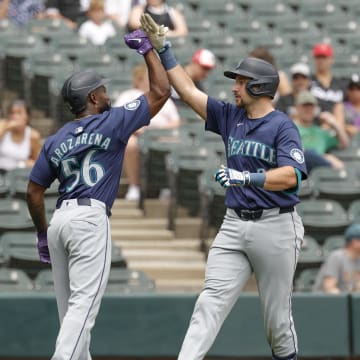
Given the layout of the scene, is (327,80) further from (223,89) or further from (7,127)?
(7,127)

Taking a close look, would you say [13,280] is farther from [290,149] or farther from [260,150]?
[290,149]

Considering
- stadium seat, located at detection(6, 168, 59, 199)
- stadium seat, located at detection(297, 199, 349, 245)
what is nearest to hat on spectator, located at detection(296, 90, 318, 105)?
stadium seat, located at detection(297, 199, 349, 245)

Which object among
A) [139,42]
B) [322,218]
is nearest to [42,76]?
[322,218]

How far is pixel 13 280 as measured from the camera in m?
8.85

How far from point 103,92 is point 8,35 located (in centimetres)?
654

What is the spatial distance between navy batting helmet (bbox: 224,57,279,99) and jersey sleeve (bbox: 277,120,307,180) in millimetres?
214

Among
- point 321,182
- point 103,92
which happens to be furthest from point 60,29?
point 103,92

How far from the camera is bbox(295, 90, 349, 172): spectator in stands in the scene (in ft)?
35.2

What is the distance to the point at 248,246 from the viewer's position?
642 centimetres

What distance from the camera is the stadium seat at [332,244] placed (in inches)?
381

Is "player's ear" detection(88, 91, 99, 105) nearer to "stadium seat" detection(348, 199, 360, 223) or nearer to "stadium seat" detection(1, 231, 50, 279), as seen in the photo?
"stadium seat" detection(1, 231, 50, 279)

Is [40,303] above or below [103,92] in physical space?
below

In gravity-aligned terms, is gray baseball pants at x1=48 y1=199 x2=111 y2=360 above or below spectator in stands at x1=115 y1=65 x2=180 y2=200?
above

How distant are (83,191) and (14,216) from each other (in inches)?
137
